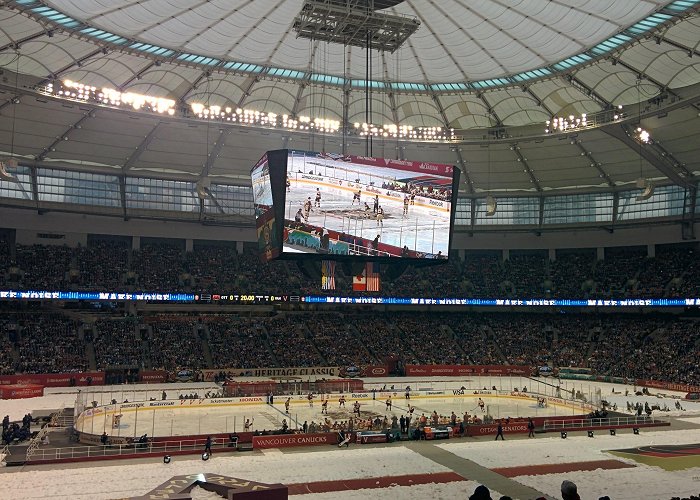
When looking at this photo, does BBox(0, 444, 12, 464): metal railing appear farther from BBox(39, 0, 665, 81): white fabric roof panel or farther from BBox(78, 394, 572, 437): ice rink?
BBox(39, 0, 665, 81): white fabric roof panel

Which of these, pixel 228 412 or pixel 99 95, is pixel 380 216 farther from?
pixel 99 95

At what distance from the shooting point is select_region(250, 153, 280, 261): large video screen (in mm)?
38750

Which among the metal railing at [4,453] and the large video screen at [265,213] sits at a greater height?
the large video screen at [265,213]

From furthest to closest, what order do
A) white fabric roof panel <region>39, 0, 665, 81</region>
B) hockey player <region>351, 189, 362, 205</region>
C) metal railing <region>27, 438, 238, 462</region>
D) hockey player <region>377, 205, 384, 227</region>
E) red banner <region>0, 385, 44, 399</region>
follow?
→ red banner <region>0, 385, 44, 399</region> < white fabric roof panel <region>39, 0, 665, 81</region> < hockey player <region>377, 205, 384, 227</region> < hockey player <region>351, 189, 362, 205</region> < metal railing <region>27, 438, 238, 462</region>

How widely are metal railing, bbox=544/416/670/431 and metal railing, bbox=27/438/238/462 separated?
19917 millimetres

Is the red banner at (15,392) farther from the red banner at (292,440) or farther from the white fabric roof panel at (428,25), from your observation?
the white fabric roof panel at (428,25)

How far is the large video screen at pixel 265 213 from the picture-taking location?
38.8 metres

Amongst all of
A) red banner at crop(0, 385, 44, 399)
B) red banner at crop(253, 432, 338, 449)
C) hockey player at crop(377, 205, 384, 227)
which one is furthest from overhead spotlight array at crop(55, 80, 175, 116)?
red banner at crop(253, 432, 338, 449)

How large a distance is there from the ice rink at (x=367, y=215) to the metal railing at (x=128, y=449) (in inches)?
535

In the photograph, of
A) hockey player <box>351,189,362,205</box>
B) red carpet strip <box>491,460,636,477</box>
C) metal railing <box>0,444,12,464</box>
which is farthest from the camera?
hockey player <box>351,189,362,205</box>

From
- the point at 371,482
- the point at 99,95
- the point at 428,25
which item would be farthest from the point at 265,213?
the point at 99,95

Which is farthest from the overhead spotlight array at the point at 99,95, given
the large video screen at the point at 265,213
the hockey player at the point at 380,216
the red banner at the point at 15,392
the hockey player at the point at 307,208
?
the red banner at the point at 15,392

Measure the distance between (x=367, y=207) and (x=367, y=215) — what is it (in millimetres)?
518

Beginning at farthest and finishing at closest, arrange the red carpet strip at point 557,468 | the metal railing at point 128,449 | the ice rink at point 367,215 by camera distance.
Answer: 1. the ice rink at point 367,215
2. the metal railing at point 128,449
3. the red carpet strip at point 557,468
